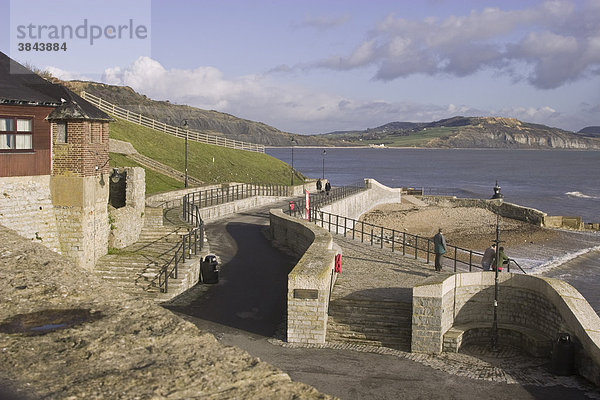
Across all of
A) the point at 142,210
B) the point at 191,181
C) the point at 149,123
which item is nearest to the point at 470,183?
the point at 149,123

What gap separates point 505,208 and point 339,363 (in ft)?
161

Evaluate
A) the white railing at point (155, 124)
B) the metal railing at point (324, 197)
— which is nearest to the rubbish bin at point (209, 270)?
the metal railing at point (324, 197)

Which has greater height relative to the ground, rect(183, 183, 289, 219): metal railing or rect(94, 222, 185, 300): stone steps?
rect(183, 183, 289, 219): metal railing

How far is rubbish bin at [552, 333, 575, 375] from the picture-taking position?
1370cm

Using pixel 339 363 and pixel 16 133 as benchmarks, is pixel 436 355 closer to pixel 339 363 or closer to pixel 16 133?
pixel 339 363

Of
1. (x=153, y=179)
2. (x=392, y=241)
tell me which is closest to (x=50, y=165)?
(x=392, y=241)

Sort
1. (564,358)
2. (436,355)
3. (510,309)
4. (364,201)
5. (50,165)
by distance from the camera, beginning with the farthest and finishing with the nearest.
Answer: (364,201) → (50,165) → (510,309) → (436,355) → (564,358)

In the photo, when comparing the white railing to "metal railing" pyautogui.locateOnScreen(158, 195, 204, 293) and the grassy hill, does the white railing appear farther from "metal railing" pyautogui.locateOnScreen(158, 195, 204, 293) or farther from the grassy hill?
"metal railing" pyautogui.locateOnScreen(158, 195, 204, 293)

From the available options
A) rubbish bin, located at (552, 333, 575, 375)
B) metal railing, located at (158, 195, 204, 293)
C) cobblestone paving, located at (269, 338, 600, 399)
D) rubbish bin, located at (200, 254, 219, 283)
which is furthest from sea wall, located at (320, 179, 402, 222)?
rubbish bin, located at (552, 333, 575, 375)

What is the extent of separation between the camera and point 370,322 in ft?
52.3

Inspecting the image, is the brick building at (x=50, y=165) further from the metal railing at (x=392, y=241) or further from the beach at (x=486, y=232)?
the beach at (x=486, y=232)

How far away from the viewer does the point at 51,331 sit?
A: 8789mm

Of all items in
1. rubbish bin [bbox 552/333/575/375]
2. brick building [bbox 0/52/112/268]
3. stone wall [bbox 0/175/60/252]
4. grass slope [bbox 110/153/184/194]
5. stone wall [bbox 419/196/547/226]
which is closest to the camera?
rubbish bin [bbox 552/333/575/375]

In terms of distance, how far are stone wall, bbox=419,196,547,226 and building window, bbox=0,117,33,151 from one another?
3829cm
